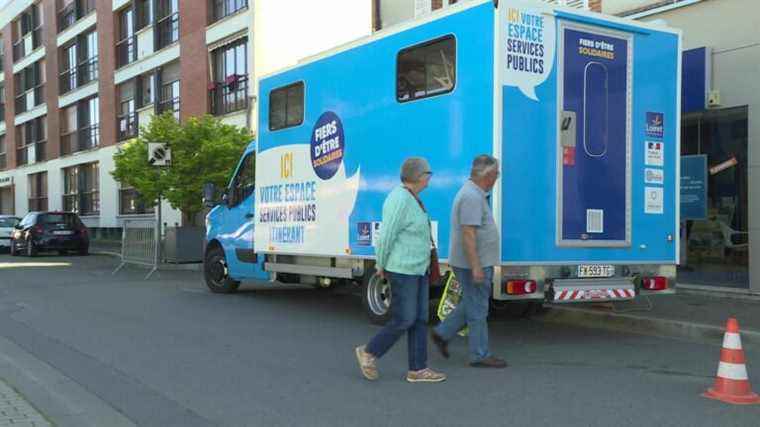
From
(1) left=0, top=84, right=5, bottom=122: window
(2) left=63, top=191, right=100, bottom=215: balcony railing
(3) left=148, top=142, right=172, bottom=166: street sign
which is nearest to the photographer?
(3) left=148, top=142, right=172, bottom=166: street sign

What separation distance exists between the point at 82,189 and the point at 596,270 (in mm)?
28546

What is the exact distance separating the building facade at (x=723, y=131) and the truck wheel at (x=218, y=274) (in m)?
6.99

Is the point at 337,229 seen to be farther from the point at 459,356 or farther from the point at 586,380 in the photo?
the point at 586,380

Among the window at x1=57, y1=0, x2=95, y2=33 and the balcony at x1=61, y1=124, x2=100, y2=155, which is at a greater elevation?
the window at x1=57, y1=0, x2=95, y2=33

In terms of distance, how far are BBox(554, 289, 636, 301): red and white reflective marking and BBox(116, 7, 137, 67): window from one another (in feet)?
76.9

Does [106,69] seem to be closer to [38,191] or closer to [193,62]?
[193,62]

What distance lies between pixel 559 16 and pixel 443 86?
4.09 ft

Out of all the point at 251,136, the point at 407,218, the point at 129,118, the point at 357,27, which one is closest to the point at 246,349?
the point at 407,218

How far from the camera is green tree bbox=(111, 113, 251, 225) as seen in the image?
54.5 ft

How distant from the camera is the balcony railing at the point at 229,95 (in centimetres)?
2055

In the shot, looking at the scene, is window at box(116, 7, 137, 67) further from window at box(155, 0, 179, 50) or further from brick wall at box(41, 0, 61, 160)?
brick wall at box(41, 0, 61, 160)

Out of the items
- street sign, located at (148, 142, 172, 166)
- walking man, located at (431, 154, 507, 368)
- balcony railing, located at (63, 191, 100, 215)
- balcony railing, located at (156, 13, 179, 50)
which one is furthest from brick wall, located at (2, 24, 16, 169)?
walking man, located at (431, 154, 507, 368)

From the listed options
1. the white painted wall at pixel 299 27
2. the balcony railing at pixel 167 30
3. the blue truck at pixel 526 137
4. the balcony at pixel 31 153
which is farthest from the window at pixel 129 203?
the blue truck at pixel 526 137

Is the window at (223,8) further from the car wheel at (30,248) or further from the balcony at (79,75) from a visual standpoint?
the balcony at (79,75)
